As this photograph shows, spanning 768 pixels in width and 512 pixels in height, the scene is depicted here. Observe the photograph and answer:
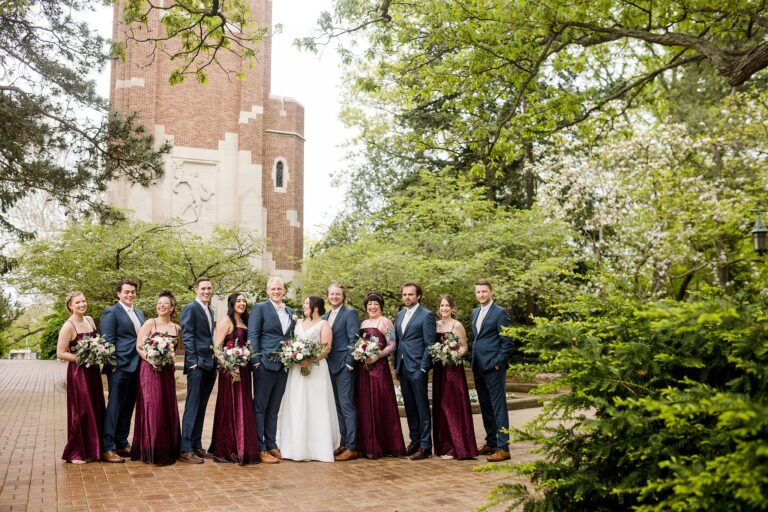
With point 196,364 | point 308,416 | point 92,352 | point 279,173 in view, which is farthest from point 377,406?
point 279,173

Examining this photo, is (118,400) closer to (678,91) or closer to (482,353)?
(482,353)

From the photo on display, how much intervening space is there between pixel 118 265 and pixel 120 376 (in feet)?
33.8

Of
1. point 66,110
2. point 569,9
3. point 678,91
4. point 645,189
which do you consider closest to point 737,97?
point 645,189

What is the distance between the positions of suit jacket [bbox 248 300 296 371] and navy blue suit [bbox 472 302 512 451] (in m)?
2.53

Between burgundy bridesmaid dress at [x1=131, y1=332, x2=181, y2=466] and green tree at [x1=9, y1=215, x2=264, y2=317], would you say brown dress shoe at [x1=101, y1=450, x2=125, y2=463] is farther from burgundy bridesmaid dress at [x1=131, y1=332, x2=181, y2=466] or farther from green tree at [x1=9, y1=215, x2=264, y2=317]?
green tree at [x1=9, y1=215, x2=264, y2=317]

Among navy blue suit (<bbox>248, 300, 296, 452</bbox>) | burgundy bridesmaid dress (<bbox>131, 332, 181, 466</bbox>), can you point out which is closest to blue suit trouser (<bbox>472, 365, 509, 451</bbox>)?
navy blue suit (<bbox>248, 300, 296, 452</bbox>)

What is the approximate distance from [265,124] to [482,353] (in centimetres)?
2574

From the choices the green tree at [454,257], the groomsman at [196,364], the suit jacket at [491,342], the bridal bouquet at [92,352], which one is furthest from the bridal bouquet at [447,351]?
the green tree at [454,257]

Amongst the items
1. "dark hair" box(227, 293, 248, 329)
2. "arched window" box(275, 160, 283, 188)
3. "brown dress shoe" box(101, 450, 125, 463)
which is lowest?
"brown dress shoe" box(101, 450, 125, 463)

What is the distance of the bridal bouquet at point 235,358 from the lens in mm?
8016

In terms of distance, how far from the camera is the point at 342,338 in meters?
8.73

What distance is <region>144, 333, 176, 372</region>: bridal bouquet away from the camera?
7.85m

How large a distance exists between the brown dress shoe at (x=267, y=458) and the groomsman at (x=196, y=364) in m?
0.70

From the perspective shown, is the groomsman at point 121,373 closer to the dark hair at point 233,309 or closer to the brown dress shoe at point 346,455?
the dark hair at point 233,309
